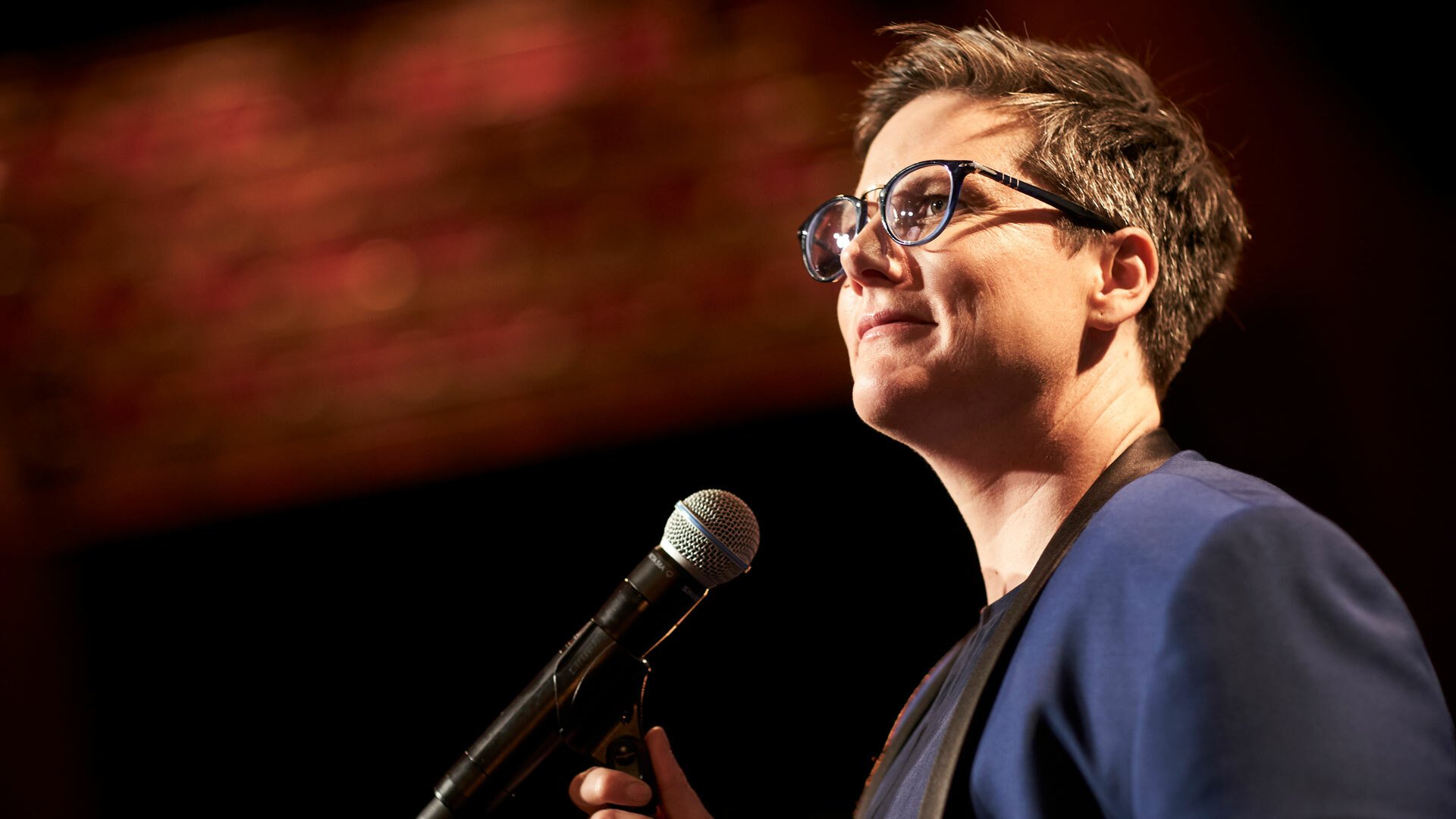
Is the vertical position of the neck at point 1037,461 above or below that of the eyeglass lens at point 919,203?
below

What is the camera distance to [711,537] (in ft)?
4.21

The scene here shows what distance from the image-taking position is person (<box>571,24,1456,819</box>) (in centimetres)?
88

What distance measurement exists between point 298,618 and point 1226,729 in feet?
8.74

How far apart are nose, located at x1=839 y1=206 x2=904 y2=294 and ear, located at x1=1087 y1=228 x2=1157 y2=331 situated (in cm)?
26

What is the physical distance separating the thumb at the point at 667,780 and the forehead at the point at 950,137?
2.60 feet

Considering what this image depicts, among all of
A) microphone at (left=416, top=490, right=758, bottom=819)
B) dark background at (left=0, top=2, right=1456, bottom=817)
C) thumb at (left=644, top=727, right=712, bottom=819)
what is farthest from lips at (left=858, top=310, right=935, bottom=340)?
dark background at (left=0, top=2, right=1456, bottom=817)

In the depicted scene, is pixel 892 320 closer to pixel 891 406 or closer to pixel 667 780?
pixel 891 406

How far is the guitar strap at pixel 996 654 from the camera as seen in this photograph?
1.06 metres

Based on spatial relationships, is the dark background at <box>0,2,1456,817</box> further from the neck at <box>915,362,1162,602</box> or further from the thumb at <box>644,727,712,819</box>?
the thumb at <box>644,727,712,819</box>

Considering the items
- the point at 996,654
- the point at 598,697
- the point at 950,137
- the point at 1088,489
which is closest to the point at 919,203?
the point at 950,137

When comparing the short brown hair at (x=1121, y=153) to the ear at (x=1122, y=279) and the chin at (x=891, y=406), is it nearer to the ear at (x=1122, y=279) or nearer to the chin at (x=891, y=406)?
the ear at (x=1122, y=279)

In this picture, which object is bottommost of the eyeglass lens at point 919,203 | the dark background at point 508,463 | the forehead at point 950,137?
the dark background at point 508,463

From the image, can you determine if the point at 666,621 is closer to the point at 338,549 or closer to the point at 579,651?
the point at 579,651

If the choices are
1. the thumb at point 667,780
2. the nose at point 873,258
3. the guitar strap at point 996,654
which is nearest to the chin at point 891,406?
the nose at point 873,258
